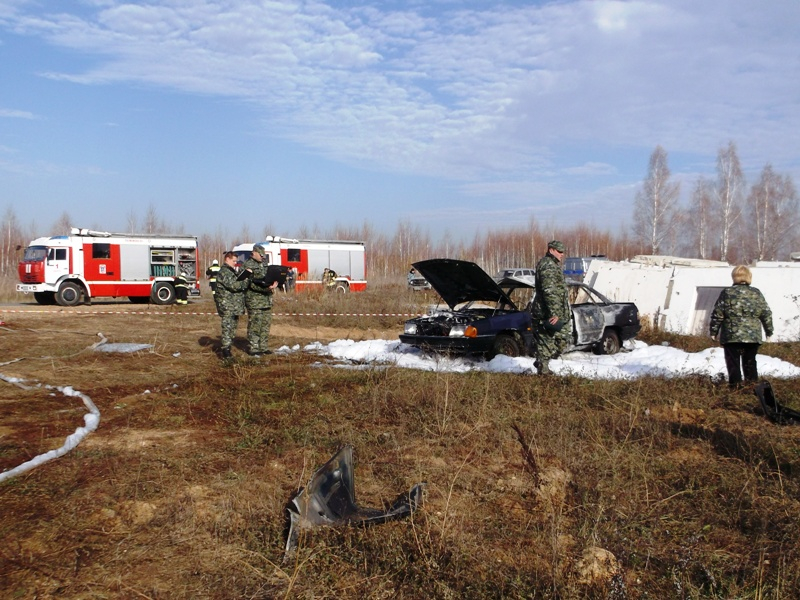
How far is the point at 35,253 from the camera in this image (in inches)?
869

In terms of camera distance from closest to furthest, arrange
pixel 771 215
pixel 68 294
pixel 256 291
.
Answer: pixel 256 291 → pixel 68 294 → pixel 771 215

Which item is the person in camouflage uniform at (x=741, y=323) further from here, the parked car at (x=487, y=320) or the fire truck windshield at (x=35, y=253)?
the fire truck windshield at (x=35, y=253)

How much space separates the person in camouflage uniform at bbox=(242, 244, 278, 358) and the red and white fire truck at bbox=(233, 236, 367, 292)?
16432mm

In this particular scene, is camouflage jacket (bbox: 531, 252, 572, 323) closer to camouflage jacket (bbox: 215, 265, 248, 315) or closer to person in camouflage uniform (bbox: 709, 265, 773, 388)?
person in camouflage uniform (bbox: 709, 265, 773, 388)

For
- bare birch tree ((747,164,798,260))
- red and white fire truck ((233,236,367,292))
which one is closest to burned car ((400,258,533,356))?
red and white fire truck ((233,236,367,292))

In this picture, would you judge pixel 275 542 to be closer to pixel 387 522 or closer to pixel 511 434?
pixel 387 522

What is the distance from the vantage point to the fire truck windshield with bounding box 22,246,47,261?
22.0 m

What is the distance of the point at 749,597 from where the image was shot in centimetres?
300

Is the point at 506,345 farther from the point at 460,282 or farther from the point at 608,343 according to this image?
the point at 608,343

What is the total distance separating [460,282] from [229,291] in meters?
3.69

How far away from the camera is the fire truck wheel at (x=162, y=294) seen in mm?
23844

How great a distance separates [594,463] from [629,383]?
3.04m

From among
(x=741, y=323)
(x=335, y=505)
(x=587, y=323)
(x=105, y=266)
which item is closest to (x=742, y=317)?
(x=741, y=323)

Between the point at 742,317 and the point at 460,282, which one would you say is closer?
the point at 742,317
